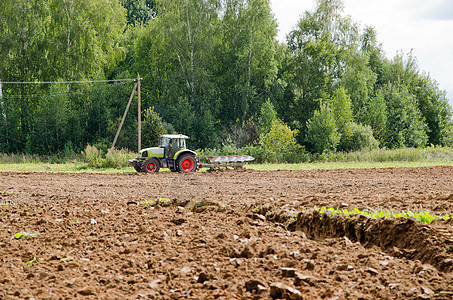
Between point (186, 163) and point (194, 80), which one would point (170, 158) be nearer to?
point (186, 163)

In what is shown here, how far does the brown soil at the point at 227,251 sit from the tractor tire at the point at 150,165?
360 inches

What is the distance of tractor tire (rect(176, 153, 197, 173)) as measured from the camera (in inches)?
702

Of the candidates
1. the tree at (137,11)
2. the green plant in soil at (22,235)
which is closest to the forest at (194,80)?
the tree at (137,11)

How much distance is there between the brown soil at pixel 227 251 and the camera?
13.1 ft

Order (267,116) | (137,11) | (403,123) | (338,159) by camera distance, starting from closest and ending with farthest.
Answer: (338,159) → (267,116) → (403,123) → (137,11)

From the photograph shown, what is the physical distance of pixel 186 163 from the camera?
1808cm

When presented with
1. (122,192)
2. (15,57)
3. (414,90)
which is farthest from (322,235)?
(414,90)

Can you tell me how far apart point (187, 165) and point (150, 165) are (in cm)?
160

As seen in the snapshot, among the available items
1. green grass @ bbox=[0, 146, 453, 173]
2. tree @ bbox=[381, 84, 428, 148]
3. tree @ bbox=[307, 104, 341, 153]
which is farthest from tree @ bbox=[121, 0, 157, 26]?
tree @ bbox=[381, 84, 428, 148]

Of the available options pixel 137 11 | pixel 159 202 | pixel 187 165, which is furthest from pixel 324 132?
pixel 137 11

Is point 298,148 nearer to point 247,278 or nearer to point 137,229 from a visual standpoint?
point 137,229

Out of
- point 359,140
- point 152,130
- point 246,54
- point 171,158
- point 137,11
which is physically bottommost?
point 171,158

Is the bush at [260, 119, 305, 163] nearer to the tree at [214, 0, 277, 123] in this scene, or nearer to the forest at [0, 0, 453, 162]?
the forest at [0, 0, 453, 162]

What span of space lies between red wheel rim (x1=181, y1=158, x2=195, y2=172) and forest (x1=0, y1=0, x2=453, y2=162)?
9.61 meters
